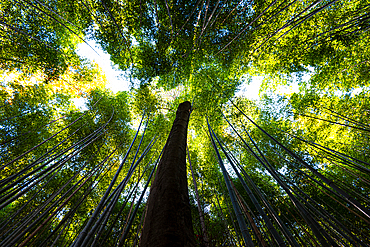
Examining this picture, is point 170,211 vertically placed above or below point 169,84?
below

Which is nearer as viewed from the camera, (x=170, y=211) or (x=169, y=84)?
(x=170, y=211)

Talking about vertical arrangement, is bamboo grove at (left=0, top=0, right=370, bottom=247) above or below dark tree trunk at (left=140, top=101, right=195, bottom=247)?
above

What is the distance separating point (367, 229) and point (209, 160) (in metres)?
4.84

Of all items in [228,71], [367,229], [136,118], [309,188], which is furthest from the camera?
[136,118]

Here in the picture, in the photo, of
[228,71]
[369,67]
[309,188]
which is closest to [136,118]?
[228,71]

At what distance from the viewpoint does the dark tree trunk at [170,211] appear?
0.73m

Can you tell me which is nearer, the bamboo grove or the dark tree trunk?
the dark tree trunk

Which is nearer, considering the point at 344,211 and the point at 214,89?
the point at 344,211

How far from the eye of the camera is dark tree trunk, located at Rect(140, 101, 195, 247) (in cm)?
73

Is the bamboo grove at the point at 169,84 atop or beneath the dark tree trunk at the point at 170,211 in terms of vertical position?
atop

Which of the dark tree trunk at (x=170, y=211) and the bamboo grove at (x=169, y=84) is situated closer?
the dark tree trunk at (x=170, y=211)

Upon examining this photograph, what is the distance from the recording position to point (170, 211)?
86 cm

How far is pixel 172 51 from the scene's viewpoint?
4.12 metres

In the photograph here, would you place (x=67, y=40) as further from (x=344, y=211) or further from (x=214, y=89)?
(x=344, y=211)
